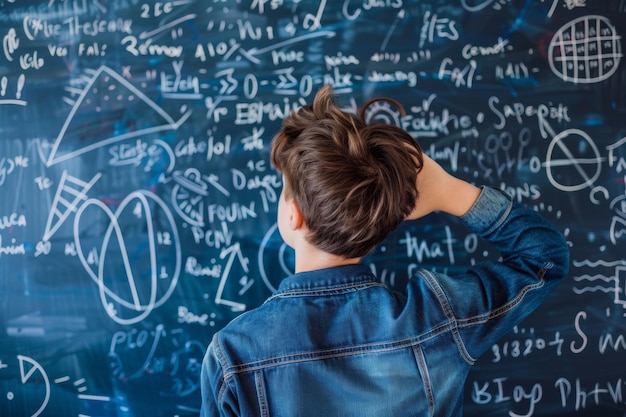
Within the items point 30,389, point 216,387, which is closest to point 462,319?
point 216,387

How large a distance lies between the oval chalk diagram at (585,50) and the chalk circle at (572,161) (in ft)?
0.58

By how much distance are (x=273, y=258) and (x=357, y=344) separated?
547 mm

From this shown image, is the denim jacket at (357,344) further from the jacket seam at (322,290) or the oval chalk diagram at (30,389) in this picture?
the oval chalk diagram at (30,389)

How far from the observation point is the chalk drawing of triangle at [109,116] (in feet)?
4.38

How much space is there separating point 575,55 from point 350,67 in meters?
0.68

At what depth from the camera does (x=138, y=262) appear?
135 centimetres

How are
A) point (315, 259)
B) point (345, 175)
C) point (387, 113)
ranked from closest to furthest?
point (345, 175)
point (315, 259)
point (387, 113)

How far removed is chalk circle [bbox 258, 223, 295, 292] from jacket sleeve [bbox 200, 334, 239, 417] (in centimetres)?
49

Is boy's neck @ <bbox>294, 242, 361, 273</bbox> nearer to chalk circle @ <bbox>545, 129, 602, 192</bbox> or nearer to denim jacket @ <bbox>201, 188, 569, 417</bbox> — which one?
denim jacket @ <bbox>201, 188, 569, 417</bbox>

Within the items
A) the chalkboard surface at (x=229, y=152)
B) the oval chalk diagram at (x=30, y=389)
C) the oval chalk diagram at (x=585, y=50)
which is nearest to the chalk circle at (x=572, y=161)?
the chalkboard surface at (x=229, y=152)

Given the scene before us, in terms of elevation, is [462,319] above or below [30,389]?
above

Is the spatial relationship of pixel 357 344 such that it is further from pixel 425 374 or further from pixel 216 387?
pixel 216 387

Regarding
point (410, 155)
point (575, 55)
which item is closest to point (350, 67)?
point (410, 155)

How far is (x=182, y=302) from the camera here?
1.36 metres
